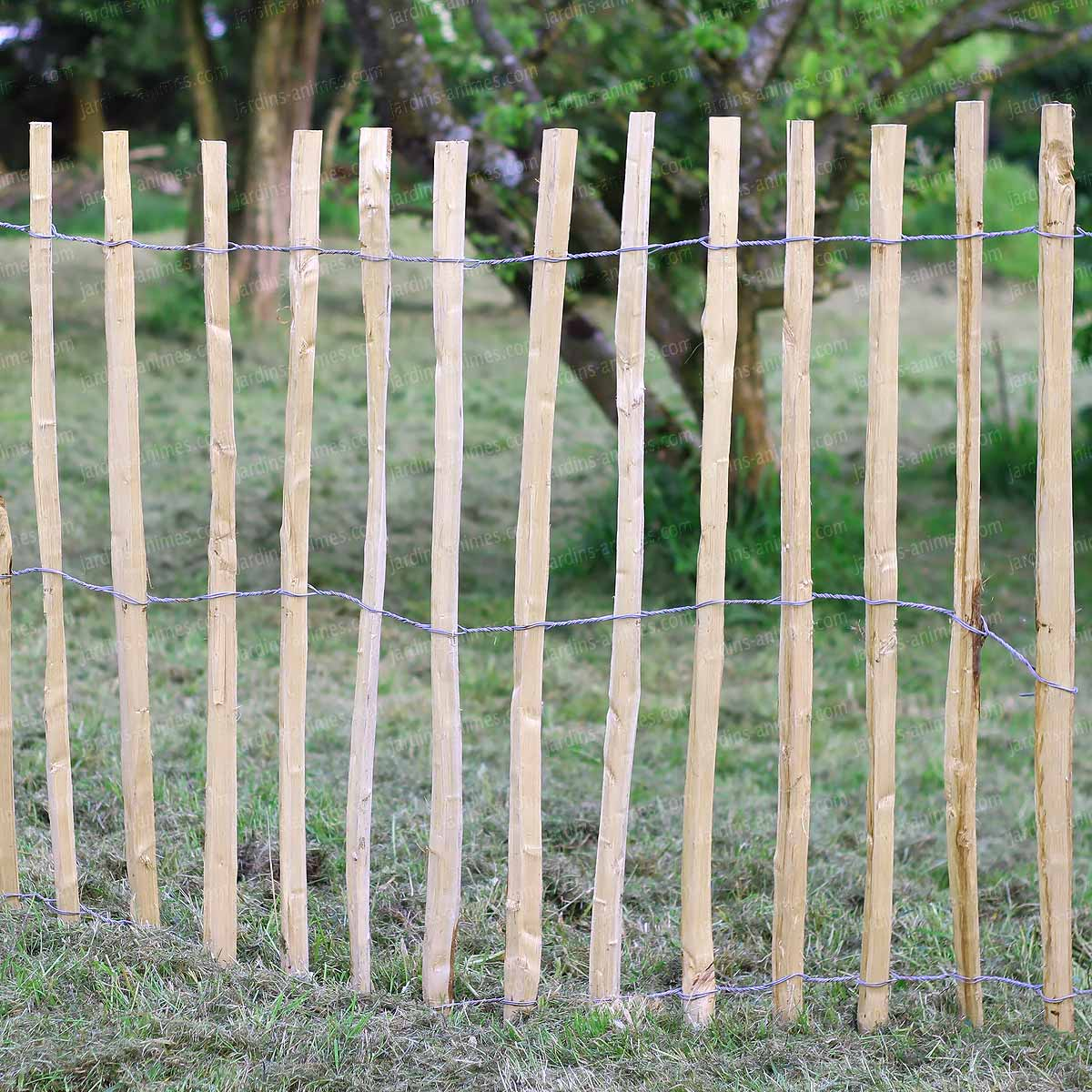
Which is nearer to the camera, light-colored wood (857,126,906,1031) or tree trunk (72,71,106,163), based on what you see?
light-colored wood (857,126,906,1031)

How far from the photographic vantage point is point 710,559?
2.65 metres

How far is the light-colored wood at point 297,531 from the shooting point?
264cm

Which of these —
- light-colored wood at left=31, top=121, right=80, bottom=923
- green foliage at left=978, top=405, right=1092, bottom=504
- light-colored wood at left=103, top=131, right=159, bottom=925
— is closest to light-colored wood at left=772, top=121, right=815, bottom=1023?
light-colored wood at left=103, top=131, right=159, bottom=925

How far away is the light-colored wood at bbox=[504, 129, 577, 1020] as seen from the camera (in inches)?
101

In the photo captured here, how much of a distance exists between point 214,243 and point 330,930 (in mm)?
1587

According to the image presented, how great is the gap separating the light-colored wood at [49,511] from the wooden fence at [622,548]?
0.01 m

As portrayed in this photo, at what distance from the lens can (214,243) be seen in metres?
2.68

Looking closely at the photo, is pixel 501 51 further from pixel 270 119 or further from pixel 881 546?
pixel 270 119

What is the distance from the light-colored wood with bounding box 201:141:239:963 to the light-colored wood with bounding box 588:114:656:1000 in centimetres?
81

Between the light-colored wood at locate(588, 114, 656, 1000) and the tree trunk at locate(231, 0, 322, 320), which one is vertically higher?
the tree trunk at locate(231, 0, 322, 320)

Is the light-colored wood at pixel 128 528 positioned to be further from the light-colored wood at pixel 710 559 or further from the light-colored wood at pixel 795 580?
the light-colored wood at pixel 795 580

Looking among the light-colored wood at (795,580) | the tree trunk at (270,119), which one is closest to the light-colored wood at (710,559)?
the light-colored wood at (795,580)

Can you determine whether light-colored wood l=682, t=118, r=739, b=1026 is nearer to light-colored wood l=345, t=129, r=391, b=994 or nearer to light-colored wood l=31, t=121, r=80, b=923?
light-colored wood l=345, t=129, r=391, b=994

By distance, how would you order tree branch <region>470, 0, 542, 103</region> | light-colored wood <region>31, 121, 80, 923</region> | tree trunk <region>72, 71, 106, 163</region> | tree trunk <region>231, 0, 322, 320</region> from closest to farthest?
light-colored wood <region>31, 121, 80, 923</region> < tree branch <region>470, 0, 542, 103</region> < tree trunk <region>231, 0, 322, 320</region> < tree trunk <region>72, 71, 106, 163</region>
